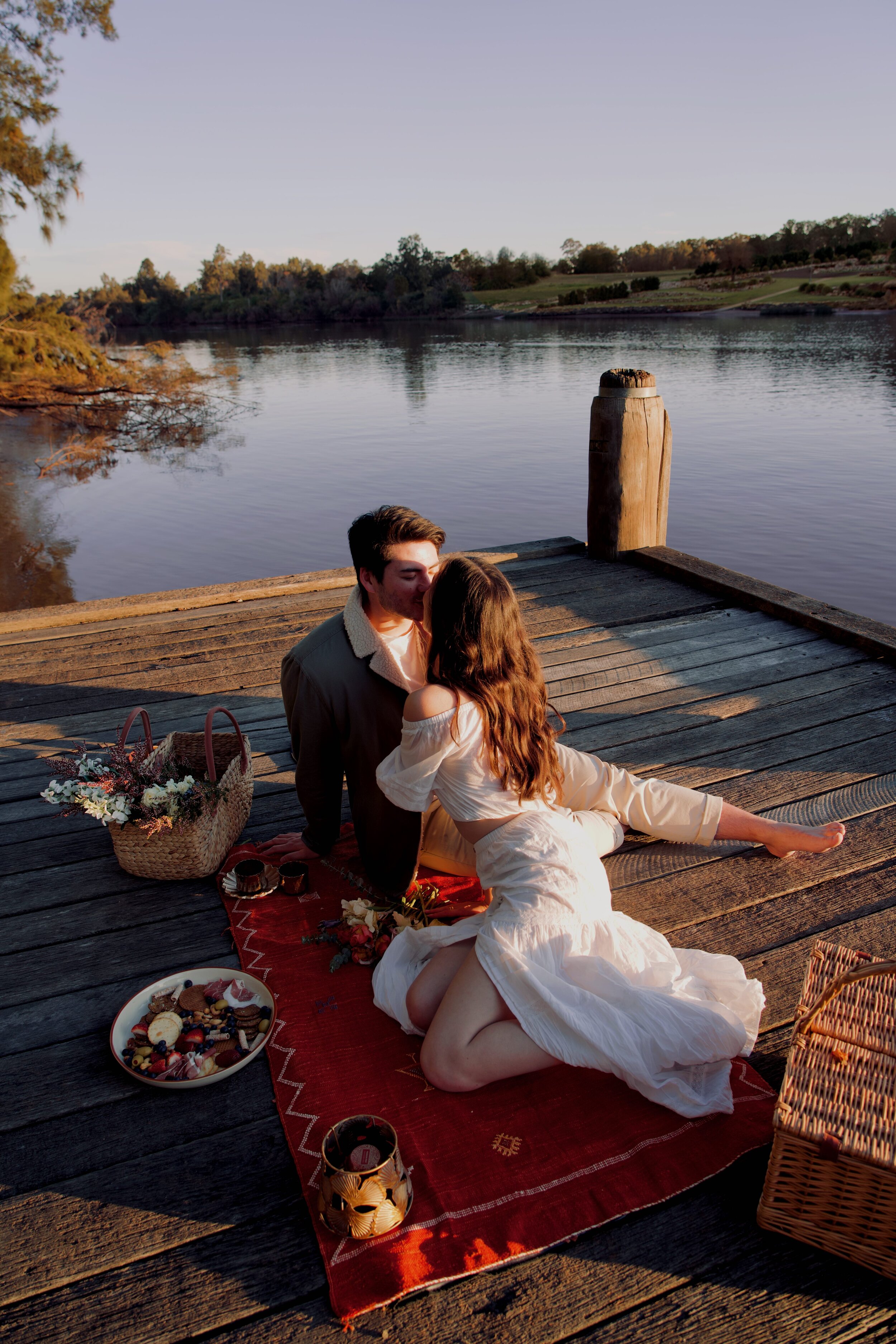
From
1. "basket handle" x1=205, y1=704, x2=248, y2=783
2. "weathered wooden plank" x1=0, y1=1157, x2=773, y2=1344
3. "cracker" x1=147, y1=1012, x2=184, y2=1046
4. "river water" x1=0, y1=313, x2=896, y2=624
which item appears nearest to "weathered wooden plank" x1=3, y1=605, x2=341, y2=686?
"basket handle" x1=205, y1=704, x2=248, y2=783

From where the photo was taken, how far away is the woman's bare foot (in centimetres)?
269

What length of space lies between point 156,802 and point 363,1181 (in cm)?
136

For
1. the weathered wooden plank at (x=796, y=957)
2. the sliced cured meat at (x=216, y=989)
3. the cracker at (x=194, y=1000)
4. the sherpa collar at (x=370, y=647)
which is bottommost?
the weathered wooden plank at (x=796, y=957)

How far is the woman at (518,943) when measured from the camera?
73.0 inches

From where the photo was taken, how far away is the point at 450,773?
213cm

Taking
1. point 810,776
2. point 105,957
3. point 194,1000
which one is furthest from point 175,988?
point 810,776

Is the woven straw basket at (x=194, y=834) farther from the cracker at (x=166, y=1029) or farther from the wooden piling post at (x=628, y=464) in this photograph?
the wooden piling post at (x=628, y=464)

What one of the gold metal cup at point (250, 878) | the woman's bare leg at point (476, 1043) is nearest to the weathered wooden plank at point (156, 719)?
the gold metal cup at point (250, 878)

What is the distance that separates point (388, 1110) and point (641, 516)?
4528 millimetres

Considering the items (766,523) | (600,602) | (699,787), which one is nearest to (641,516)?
(600,602)

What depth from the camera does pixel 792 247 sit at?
191 ft

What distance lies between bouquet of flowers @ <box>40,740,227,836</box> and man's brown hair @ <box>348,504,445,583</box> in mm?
870

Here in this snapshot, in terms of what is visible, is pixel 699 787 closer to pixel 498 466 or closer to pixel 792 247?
pixel 498 466

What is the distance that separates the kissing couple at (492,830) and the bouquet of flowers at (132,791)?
1.16ft
